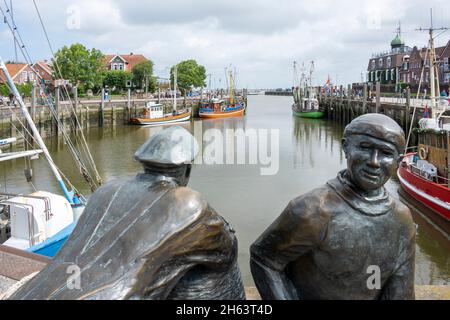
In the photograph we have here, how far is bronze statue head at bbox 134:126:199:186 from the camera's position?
219 cm

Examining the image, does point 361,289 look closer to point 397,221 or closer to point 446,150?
point 397,221

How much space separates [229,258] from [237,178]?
15.9 meters

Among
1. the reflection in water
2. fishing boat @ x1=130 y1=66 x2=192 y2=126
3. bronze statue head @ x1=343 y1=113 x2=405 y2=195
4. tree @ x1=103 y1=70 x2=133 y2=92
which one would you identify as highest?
tree @ x1=103 y1=70 x2=133 y2=92

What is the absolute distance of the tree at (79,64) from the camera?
47.0m

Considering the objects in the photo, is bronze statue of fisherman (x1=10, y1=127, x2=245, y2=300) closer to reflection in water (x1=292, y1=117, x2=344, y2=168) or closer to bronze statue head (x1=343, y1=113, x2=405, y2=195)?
bronze statue head (x1=343, y1=113, x2=405, y2=195)

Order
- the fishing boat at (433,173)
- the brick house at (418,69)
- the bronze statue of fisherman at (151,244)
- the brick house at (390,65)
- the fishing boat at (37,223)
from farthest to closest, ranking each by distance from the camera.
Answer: the brick house at (390,65) → the brick house at (418,69) → the fishing boat at (433,173) → the fishing boat at (37,223) → the bronze statue of fisherman at (151,244)

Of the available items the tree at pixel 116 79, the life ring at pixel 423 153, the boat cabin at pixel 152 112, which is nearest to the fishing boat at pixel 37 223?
the life ring at pixel 423 153

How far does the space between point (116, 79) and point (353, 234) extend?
5858 centimetres

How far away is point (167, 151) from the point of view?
2.20 m

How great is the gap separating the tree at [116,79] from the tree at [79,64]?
8.76 m

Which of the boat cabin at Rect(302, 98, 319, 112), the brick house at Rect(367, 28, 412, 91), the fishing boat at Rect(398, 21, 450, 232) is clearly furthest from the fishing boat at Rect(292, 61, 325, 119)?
the fishing boat at Rect(398, 21, 450, 232)

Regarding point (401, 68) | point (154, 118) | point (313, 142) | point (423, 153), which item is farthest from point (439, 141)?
point (401, 68)

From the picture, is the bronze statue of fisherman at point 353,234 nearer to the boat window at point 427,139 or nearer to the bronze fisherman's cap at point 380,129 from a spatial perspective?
the bronze fisherman's cap at point 380,129

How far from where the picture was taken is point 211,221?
81.6 inches
